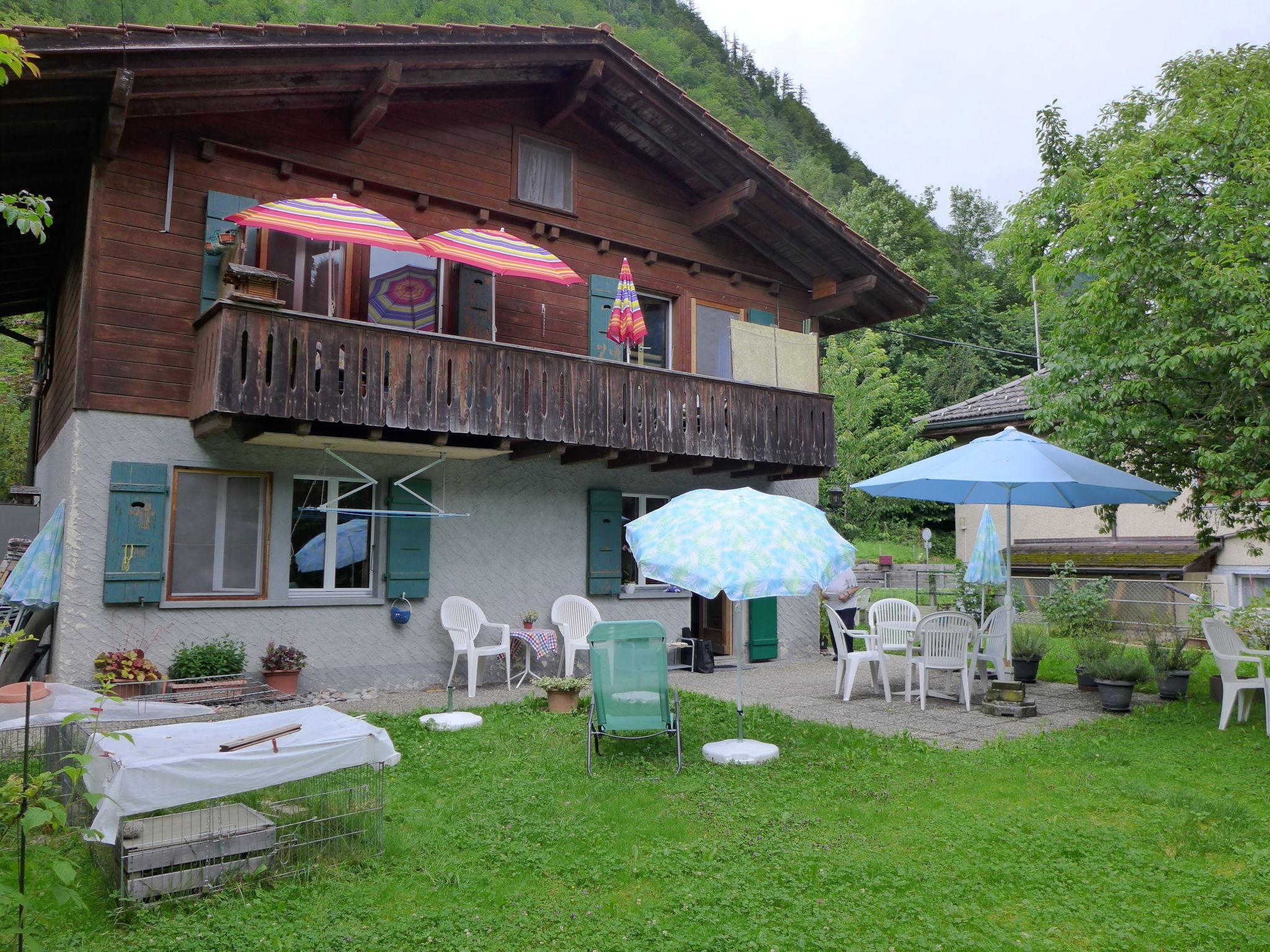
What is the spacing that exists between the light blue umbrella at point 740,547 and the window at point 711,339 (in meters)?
5.82

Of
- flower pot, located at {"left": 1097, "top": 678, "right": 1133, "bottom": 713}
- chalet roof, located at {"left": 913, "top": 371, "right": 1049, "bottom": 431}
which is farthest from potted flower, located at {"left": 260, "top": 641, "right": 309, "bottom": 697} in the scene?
chalet roof, located at {"left": 913, "top": 371, "right": 1049, "bottom": 431}

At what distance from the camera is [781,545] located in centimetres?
631

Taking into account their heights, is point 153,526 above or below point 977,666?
above

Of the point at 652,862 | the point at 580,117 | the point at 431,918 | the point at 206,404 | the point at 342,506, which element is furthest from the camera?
the point at 580,117

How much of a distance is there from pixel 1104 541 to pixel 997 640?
8.18 metres

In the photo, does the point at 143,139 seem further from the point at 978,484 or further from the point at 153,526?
the point at 978,484

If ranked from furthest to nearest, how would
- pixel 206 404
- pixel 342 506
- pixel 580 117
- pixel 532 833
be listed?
pixel 580 117, pixel 342 506, pixel 206 404, pixel 532 833

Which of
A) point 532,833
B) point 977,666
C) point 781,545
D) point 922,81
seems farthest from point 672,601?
point 922,81

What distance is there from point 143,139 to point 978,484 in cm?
929

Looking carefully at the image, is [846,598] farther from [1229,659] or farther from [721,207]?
[721,207]

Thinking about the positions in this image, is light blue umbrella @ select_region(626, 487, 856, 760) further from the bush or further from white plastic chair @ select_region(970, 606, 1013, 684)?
the bush

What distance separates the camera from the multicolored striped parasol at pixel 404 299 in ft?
33.1

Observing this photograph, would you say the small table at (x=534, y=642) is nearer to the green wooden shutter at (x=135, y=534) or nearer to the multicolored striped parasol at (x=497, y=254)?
the green wooden shutter at (x=135, y=534)

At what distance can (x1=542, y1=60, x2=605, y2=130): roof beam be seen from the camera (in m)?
10.9
